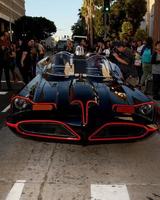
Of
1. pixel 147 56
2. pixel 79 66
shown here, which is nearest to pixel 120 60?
pixel 147 56

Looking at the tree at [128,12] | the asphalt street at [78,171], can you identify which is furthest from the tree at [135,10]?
the asphalt street at [78,171]

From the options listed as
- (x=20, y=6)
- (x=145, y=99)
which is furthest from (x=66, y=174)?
(x=20, y=6)

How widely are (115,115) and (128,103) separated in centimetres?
42

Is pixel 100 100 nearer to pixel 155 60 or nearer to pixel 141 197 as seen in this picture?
pixel 141 197

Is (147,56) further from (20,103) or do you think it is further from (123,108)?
(20,103)

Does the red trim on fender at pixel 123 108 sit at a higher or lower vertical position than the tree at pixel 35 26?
lower

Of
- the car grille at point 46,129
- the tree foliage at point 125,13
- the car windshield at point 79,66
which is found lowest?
the car grille at point 46,129

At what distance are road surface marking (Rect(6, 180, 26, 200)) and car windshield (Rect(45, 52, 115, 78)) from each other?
2.68m

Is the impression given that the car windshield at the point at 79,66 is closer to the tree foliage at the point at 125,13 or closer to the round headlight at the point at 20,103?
the round headlight at the point at 20,103

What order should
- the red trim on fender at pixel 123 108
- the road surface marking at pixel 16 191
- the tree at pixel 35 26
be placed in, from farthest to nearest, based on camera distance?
the tree at pixel 35 26 < the red trim on fender at pixel 123 108 < the road surface marking at pixel 16 191

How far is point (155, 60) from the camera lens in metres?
10.7

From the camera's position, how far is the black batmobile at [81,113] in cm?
504

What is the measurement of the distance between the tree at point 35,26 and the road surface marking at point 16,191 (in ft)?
310

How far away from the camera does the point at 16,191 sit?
14.3 feet
